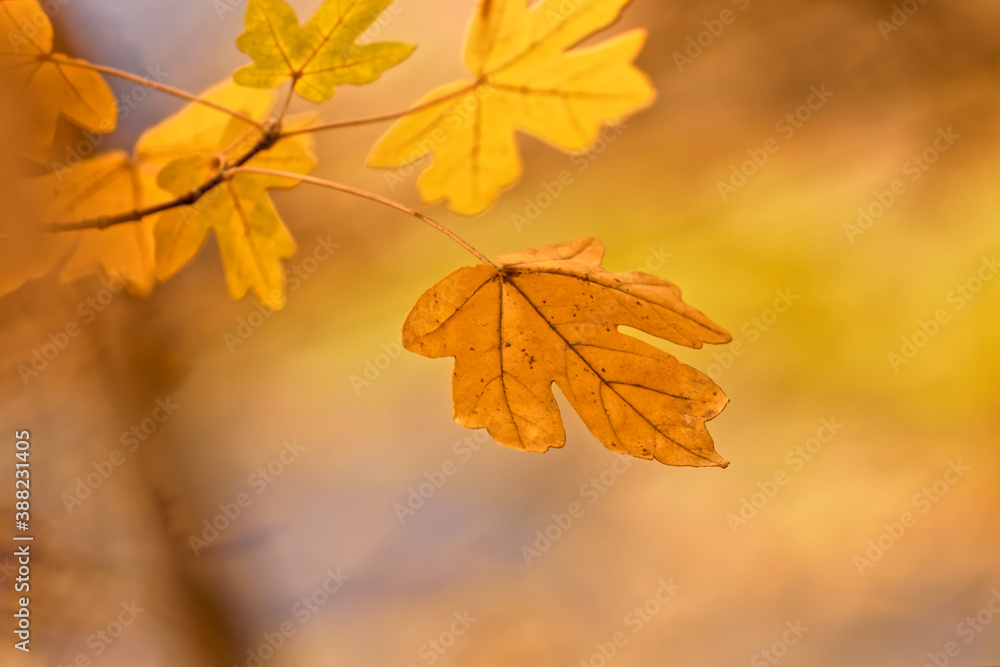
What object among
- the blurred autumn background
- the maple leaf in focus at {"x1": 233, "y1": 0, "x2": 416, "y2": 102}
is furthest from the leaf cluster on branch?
the blurred autumn background

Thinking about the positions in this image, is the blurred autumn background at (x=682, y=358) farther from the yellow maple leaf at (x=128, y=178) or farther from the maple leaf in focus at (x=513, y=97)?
the maple leaf in focus at (x=513, y=97)

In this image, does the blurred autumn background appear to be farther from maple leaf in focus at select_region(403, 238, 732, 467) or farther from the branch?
maple leaf in focus at select_region(403, 238, 732, 467)

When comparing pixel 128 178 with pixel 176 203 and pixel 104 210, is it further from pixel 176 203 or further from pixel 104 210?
pixel 176 203

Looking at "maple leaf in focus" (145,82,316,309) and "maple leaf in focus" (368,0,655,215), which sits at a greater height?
"maple leaf in focus" (368,0,655,215)

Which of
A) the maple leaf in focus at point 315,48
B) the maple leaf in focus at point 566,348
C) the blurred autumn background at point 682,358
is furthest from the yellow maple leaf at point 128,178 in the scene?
the blurred autumn background at point 682,358

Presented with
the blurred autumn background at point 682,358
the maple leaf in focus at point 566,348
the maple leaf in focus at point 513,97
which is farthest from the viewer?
the blurred autumn background at point 682,358

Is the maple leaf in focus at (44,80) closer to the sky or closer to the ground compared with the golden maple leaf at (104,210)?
closer to the sky

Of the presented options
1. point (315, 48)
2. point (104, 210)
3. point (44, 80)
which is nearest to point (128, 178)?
point (104, 210)
